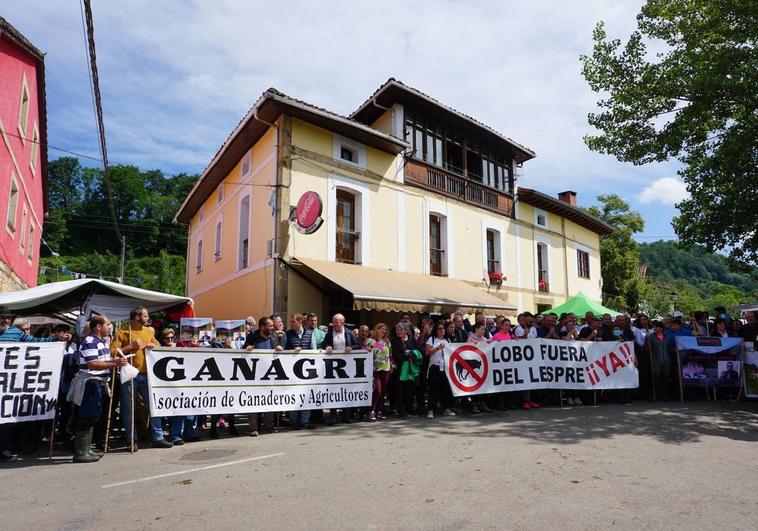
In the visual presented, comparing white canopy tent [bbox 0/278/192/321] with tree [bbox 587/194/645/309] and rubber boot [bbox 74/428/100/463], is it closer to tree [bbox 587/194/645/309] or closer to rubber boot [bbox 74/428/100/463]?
rubber boot [bbox 74/428/100/463]

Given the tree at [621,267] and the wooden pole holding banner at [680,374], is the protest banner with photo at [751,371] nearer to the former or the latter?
the wooden pole holding banner at [680,374]

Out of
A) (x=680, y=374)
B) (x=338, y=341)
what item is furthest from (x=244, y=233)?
(x=680, y=374)

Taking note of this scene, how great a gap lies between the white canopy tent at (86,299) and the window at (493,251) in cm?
1305

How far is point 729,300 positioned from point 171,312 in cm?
7612

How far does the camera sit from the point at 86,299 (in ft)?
33.2

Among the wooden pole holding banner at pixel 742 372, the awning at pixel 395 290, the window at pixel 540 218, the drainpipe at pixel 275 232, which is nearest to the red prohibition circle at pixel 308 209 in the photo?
the drainpipe at pixel 275 232

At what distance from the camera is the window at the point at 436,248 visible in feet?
59.3

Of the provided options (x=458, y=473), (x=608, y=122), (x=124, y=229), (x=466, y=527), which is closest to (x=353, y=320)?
(x=608, y=122)

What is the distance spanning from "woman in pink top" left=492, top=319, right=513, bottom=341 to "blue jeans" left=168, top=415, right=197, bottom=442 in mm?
5839

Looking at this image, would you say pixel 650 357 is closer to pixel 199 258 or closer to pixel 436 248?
pixel 436 248

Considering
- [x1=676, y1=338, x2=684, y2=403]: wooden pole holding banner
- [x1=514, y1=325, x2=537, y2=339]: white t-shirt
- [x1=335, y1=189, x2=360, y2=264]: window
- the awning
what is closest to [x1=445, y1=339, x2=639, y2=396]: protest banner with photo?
[x1=514, y1=325, x2=537, y2=339]: white t-shirt

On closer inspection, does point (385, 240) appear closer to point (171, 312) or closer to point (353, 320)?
point (353, 320)

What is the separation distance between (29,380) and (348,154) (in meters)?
11.6

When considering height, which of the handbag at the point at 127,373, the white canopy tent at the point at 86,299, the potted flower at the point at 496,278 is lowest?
the handbag at the point at 127,373
